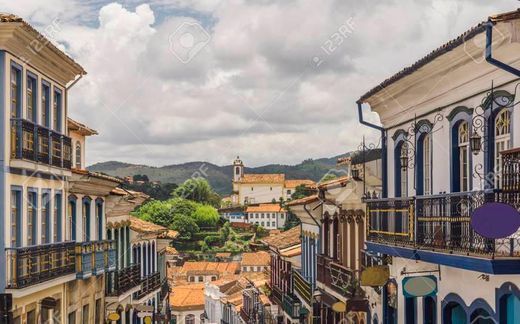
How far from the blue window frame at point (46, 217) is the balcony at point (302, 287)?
1191cm

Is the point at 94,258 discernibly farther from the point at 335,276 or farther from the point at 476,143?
the point at 476,143

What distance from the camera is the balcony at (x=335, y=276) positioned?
907 inches

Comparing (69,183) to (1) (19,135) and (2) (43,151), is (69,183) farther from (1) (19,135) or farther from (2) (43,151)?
(1) (19,135)

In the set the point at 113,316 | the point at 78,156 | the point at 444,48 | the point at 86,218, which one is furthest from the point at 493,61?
the point at 78,156

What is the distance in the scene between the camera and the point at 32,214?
20188mm

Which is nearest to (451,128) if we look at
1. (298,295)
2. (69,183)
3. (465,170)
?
(465,170)

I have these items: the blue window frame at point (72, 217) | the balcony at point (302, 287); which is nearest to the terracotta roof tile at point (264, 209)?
the balcony at point (302, 287)

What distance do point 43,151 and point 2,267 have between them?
3303 mm

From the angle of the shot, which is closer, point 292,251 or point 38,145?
point 38,145

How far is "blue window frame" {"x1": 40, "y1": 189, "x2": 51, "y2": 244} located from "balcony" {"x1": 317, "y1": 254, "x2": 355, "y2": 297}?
8050mm

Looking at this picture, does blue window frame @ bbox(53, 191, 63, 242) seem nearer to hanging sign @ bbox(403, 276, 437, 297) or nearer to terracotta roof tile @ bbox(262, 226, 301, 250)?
hanging sign @ bbox(403, 276, 437, 297)

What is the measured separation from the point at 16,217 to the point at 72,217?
5.53m

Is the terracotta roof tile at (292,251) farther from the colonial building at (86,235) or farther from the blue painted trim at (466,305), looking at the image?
the blue painted trim at (466,305)

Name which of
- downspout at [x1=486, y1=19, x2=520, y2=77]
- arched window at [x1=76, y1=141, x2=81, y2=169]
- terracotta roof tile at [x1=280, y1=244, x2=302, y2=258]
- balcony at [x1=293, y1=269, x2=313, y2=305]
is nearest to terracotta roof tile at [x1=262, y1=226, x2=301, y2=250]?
terracotta roof tile at [x1=280, y1=244, x2=302, y2=258]
